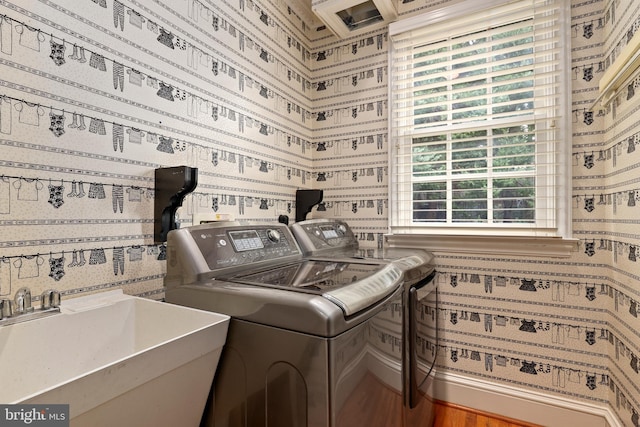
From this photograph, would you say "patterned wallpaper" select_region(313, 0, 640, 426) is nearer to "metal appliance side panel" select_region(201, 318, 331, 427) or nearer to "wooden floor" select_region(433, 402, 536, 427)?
"wooden floor" select_region(433, 402, 536, 427)

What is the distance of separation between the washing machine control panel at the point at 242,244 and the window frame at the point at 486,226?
→ 89 centimetres

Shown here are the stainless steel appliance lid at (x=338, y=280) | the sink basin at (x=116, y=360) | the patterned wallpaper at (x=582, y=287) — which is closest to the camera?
the sink basin at (x=116, y=360)

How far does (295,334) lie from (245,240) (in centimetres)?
56

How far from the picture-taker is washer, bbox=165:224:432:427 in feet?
2.55

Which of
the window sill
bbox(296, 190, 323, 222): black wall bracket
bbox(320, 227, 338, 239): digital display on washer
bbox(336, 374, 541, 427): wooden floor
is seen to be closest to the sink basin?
bbox(336, 374, 541, 427): wooden floor

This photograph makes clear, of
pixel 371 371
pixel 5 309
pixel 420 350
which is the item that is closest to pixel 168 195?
pixel 5 309

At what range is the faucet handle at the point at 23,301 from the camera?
83 cm

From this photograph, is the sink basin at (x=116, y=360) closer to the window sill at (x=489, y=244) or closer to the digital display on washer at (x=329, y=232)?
the digital display on washer at (x=329, y=232)

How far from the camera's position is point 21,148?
899 millimetres

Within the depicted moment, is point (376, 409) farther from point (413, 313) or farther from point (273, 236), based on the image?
point (273, 236)

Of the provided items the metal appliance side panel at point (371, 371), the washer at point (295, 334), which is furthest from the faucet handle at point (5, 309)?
the metal appliance side panel at point (371, 371)

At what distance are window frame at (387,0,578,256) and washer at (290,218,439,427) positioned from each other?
35 centimetres

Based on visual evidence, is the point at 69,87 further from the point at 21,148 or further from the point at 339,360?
the point at 339,360

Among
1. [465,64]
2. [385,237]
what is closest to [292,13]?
[465,64]
